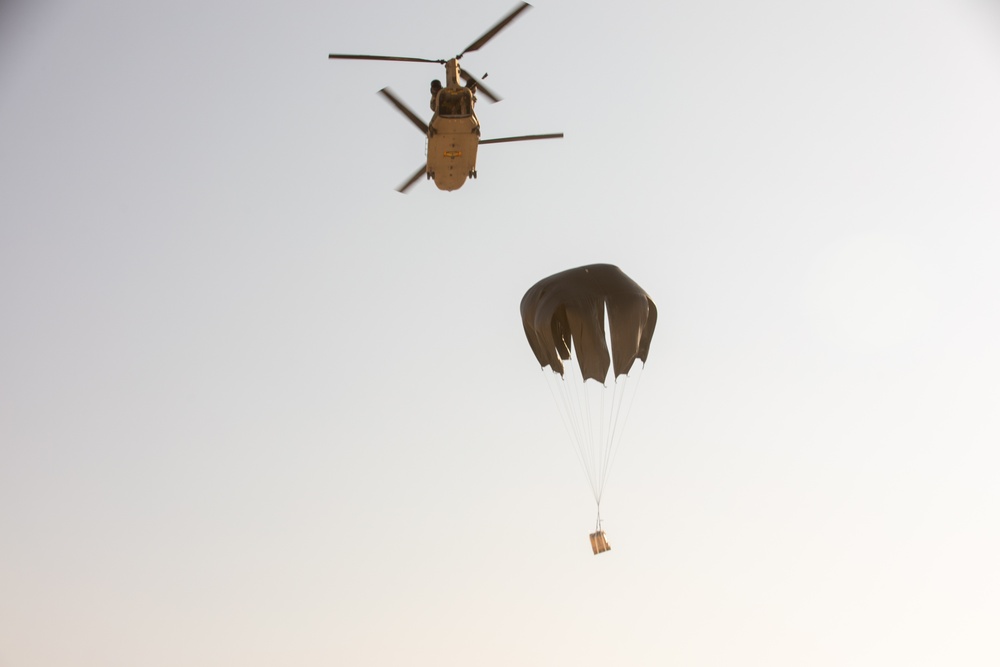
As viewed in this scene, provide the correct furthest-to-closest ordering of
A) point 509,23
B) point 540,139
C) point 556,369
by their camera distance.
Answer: point 556,369 < point 540,139 < point 509,23

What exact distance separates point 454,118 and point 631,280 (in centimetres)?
615

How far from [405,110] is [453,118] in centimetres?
120

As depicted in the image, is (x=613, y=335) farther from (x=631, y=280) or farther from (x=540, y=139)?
(x=540, y=139)

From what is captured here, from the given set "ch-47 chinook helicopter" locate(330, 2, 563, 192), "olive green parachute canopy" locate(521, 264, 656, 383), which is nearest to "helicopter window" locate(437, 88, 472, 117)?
"ch-47 chinook helicopter" locate(330, 2, 563, 192)

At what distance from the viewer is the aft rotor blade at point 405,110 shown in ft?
91.0

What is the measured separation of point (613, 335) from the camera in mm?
30453

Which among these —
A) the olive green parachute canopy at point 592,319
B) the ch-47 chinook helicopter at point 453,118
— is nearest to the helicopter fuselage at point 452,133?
the ch-47 chinook helicopter at point 453,118

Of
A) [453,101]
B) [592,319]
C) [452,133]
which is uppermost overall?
[453,101]

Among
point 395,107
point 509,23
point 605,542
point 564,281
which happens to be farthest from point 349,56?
point 605,542

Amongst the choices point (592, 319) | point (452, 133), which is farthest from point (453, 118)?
point (592, 319)

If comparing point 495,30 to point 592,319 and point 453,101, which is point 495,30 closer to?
point 453,101

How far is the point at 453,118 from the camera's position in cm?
2869

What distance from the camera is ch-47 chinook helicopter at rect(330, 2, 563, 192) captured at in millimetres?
28047

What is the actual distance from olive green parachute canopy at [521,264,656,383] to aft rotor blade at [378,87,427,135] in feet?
17.3
